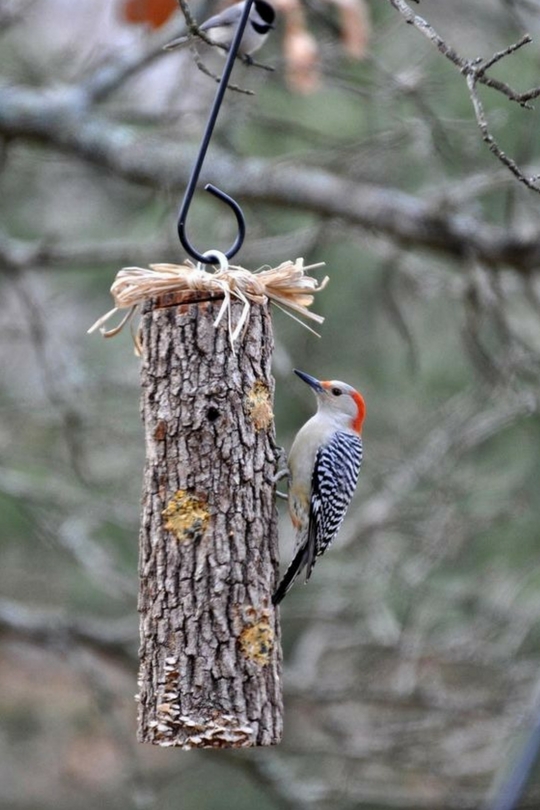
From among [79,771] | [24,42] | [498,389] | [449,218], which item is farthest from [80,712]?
[449,218]

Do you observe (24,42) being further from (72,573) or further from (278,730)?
(278,730)

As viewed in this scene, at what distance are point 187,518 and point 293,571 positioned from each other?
708 mm

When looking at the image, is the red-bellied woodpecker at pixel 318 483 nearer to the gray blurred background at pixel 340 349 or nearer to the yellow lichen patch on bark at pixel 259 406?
the yellow lichen patch on bark at pixel 259 406

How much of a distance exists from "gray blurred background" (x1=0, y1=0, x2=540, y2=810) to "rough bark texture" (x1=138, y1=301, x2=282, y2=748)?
1.97 m

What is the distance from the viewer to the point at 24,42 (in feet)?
32.0

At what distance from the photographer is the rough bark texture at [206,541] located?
10.4 ft

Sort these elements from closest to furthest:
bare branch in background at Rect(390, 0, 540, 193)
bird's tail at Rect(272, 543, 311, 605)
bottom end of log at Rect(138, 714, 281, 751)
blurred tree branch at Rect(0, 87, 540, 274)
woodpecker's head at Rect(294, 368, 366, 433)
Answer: bare branch in background at Rect(390, 0, 540, 193) < bottom end of log at Rect(138, 714, 281, 751) < bird's tail at Rect(272, 543, 311, 605) < woodpecker's head at Rect(294, 368, 366, 433) < blurred tree branch at Rect(0, 87, 540, 274)

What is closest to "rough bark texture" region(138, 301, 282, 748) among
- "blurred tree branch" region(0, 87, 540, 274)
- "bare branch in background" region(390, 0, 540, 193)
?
"bare branch in background" region(390, 0, 540, 193)

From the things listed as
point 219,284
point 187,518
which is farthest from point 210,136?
point 187,518

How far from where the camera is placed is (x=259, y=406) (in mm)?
3365

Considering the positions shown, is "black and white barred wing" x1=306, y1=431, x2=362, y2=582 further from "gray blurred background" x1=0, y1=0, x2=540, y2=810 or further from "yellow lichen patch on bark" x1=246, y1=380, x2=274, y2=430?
"gray blurred background" x1=0, y1=0, x2=540, y2=810

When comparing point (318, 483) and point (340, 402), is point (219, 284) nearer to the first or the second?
point (318, 483)

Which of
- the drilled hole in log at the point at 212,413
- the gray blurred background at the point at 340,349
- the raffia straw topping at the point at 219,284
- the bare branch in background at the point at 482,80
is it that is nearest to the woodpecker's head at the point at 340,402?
the gray blurred background at the point at 340,349

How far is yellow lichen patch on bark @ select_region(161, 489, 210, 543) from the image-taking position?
3232 mm
